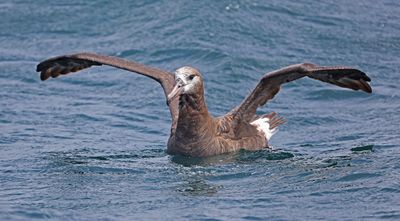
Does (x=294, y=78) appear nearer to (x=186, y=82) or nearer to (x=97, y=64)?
(x=186, y=82)

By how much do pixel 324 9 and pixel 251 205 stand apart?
10.4m

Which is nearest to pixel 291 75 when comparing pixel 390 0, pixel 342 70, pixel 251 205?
pixel 342 70

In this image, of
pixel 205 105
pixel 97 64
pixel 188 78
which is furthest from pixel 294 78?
pixel 97 64

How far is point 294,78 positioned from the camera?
14.3 metres

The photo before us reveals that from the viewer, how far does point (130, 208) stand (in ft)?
38.9

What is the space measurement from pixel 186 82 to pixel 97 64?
1817 mm

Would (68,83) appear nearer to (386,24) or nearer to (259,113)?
(259,113)

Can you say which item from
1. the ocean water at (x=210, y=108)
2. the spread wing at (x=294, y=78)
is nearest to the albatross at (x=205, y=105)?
the spread wing at (x=294, y=78)

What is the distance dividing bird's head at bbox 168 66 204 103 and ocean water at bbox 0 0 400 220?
85cm

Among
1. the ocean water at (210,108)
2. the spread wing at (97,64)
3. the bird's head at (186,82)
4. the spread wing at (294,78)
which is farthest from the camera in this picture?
the spread wing at (97,64)

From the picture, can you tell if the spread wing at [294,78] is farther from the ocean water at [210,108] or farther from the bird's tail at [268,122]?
the ocean water at [210,108]

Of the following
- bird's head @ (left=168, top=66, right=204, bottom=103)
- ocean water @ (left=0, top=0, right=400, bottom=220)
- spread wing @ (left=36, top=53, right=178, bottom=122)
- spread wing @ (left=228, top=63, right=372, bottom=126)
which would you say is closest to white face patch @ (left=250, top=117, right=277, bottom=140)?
ocean water @ (left=0, top=0, right=400, bottom=220)

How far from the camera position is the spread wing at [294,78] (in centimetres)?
1383

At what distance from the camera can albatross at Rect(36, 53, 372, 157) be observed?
13859 millimetres
